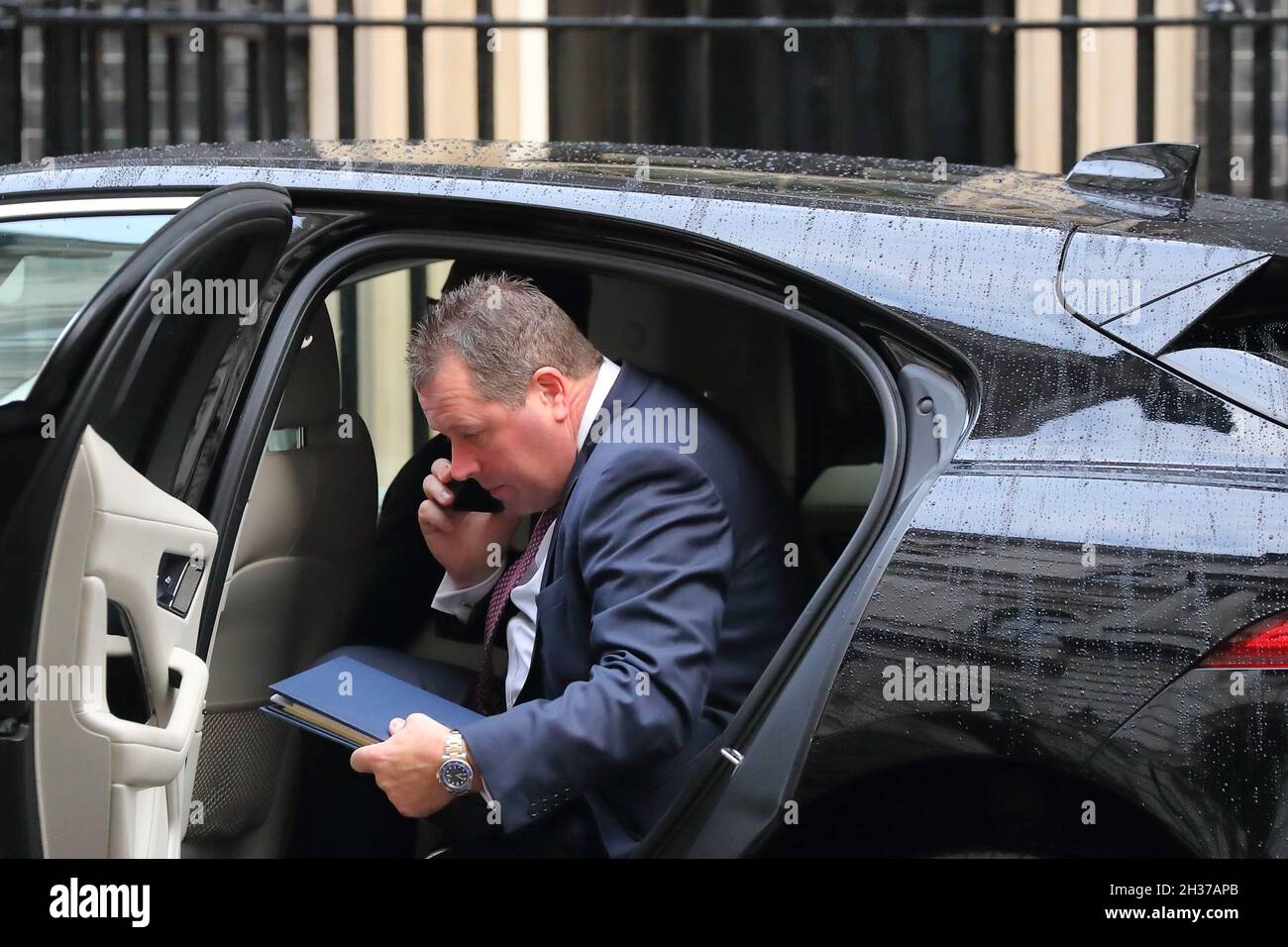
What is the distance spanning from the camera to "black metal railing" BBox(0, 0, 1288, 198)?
493cm

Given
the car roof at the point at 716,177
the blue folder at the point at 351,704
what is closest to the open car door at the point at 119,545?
the blue folder at the point at 351,704

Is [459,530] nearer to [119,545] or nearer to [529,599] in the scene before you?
[529,599]

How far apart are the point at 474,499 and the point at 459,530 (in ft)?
0.22

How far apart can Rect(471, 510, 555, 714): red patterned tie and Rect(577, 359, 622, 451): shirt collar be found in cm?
15

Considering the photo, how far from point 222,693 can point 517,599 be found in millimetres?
512

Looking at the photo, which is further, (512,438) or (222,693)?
(222,693)

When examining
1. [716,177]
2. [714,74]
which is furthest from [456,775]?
[714,74]

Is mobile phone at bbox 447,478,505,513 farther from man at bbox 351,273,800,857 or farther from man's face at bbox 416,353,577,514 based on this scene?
man's face at bbox 416,353,577,514

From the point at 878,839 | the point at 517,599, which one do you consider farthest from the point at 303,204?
the point at 878,839

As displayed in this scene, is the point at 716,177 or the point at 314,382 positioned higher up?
the point at 716,177

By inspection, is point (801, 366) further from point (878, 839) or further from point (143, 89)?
point (143, 89)

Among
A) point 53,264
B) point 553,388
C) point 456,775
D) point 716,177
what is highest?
point 716,177

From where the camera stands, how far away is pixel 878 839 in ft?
6.03

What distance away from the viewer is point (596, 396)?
223cm
